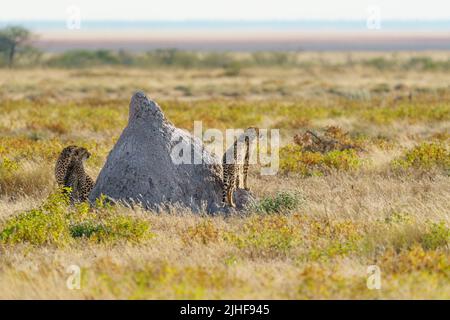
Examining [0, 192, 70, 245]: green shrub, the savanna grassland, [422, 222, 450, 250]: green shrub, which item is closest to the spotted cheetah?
the savanna grassland

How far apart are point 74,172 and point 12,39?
52.0m

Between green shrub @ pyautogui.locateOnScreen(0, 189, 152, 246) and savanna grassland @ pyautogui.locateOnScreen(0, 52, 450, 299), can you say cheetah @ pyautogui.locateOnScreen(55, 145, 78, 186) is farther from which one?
green shrub @ pyautogui.locateOnScreen(0, 189, 152, 246)

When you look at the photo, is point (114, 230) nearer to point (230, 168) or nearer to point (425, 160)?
point (230, 168)

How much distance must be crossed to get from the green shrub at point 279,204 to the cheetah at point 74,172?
210 centimetres

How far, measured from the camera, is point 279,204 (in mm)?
9398

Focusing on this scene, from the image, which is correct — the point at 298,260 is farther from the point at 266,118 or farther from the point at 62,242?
the point at 266,118

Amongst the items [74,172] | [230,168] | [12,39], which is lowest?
[12,39]

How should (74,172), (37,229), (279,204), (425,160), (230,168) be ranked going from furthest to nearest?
1. (425,160)
2. (74,172)
3. (230,168)
4. (279,204)
5. (37,229)

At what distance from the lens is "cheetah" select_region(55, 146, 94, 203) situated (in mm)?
9781

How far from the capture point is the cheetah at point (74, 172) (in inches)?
385

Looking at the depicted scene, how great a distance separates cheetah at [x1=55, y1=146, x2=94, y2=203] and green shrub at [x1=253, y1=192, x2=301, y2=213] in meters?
2.10

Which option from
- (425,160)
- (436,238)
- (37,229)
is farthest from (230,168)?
(425,160)

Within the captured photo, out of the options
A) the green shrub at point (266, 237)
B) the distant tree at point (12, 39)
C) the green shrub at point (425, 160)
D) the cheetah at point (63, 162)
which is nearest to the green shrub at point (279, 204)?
the green shrub at point (266, 237)

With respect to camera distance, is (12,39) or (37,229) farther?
(12,39)
